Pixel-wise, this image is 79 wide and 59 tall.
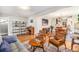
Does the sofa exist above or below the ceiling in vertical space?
below

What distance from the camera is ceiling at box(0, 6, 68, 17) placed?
1.82 metres

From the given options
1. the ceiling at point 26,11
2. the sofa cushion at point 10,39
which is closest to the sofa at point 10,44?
the sofa cushion at point 10,39

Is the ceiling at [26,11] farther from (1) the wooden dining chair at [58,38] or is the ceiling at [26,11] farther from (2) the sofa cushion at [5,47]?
(2) the sofa cushion at [5,47]

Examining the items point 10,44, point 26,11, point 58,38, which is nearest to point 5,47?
point 10,44

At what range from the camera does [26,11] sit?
1839 millimetres

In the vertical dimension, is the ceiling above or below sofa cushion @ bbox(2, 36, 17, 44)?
above

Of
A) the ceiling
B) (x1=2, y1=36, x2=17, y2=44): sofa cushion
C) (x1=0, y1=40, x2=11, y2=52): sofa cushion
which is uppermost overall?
the ceiling

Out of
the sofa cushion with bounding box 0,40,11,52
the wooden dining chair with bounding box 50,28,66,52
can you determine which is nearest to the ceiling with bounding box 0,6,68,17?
the wooden dining chair with bounding box 50,28,66,52

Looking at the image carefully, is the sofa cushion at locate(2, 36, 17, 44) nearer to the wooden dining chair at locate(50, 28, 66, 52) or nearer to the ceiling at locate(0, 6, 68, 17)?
the ceiling at locate(0, 6, 68, 17)

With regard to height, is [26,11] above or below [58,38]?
above

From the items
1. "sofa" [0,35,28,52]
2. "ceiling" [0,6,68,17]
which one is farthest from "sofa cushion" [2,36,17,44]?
"ceiling" [0,6,68,17]

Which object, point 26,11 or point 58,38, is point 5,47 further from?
point 58,38

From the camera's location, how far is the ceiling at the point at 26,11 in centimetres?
182

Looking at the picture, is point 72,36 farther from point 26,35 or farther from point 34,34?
point 26,35
